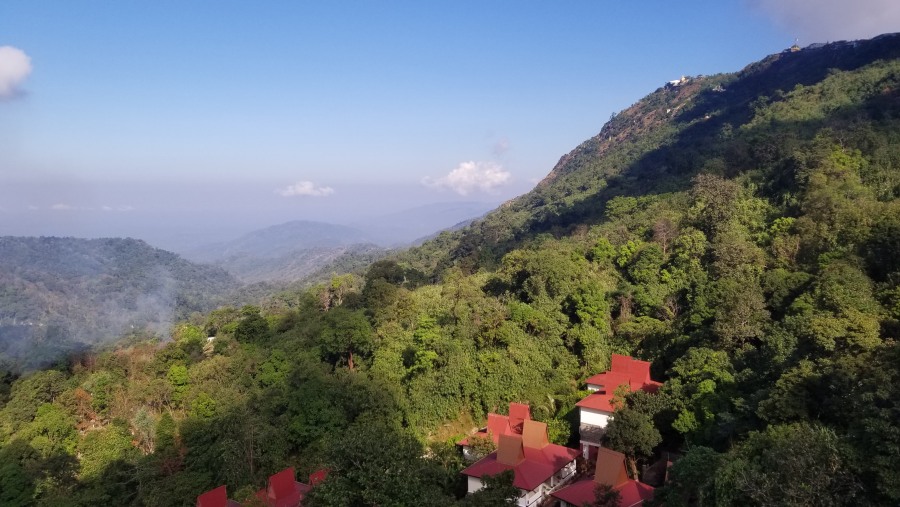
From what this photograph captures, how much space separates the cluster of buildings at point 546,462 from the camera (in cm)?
1371

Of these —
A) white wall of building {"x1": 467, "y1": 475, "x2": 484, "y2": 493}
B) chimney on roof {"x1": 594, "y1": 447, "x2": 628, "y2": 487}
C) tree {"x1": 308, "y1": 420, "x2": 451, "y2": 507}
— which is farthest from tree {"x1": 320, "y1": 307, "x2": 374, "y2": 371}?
tree {"x1": 308, "y1": 420, "x2": 451, "y2": 507}

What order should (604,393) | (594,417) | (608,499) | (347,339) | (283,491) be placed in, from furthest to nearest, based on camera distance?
(347,339) → (604,393) → (594,417) → (283,491) → (608,499)

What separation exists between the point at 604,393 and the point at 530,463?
3882mm

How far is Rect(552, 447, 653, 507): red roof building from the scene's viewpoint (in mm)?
13414

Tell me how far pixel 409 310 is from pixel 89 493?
13.3 m

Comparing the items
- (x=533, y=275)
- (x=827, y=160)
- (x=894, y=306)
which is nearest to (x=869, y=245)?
(x=894, y=306)

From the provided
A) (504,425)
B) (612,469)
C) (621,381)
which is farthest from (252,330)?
(612,469)

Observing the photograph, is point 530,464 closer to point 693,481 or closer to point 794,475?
point 693,481

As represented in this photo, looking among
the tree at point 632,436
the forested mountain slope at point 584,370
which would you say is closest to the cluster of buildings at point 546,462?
the forested mountain slope at point 584,370

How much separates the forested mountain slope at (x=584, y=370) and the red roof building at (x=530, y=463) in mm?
1150

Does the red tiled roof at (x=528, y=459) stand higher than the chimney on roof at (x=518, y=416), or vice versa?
the chimney on roof at (x=518, y=416)

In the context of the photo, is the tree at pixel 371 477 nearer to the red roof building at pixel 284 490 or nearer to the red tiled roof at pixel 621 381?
the red roof building at pixel 284 490

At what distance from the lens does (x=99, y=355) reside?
30078 mm

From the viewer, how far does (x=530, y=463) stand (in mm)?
15383
